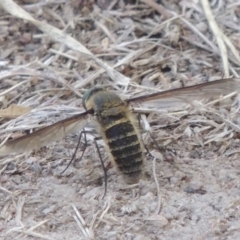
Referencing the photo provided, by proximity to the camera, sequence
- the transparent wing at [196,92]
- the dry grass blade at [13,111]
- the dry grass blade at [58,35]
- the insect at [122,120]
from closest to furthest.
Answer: the insect at [122,120] < the transparent wing at [196,92] < the dry grass blade at [13,111] < the dry grass blade at [58,35]

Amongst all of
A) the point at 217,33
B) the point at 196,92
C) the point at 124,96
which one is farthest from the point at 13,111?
the point at 217,33

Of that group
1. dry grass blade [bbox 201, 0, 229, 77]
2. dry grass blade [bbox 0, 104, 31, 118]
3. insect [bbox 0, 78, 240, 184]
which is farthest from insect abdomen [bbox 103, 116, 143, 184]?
dry grass blade [bbox 201, 0, 229, 77]

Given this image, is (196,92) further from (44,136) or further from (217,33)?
(217,33)

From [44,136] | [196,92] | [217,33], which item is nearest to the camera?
[44,136]

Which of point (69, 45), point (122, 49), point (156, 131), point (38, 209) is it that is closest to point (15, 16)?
point (69, 45)

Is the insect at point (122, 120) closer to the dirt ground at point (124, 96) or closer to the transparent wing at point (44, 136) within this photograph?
the transparent wing at point (44, 136)

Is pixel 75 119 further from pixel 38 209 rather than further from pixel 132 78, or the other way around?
pixel 132 78

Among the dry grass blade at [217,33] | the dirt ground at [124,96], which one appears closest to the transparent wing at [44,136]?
the dirt ground at [124,96]
